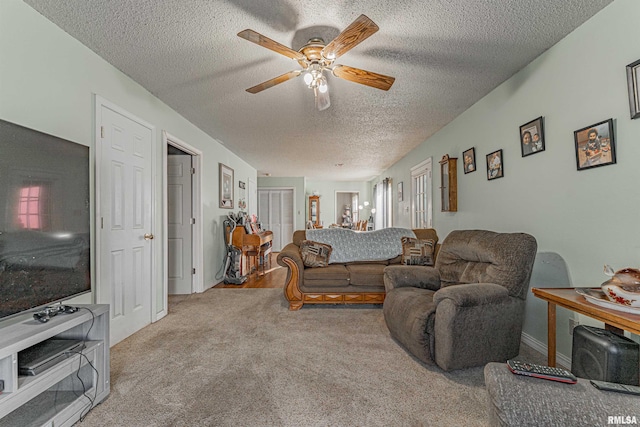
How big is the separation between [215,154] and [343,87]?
9.14ft

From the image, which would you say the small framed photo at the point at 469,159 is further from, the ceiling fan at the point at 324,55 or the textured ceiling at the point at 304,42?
the ceiling fan at the point at 324,55

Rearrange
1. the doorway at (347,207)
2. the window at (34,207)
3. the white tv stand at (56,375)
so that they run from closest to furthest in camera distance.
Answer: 1. the white tv stand at (56,375)
2. the window at (34,207)
3. the doorway at (347,207)

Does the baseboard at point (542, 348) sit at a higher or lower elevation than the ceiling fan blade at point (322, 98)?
lower

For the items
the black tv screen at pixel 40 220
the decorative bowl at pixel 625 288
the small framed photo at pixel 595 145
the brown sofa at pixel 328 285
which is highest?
the small framed photo at pixel 595 145

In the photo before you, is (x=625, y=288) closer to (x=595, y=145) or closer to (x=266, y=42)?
(x=595, y=145)

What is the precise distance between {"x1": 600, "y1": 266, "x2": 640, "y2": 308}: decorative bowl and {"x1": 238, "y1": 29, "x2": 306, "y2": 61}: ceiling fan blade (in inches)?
86.5

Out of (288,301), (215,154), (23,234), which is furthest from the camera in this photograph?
(215,154)

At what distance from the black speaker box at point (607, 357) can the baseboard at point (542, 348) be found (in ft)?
2.16

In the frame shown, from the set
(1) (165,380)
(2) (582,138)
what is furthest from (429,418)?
(2) (582,138)

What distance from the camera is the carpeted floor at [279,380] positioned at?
152 centimetres

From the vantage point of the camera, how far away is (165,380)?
1880 millimetres

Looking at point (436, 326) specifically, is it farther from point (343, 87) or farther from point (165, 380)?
point (343, 87)

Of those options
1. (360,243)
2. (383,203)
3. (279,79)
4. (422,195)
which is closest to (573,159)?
(279,79)

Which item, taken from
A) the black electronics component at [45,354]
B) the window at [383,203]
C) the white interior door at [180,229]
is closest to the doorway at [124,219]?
the black electronics component at [45,354]
